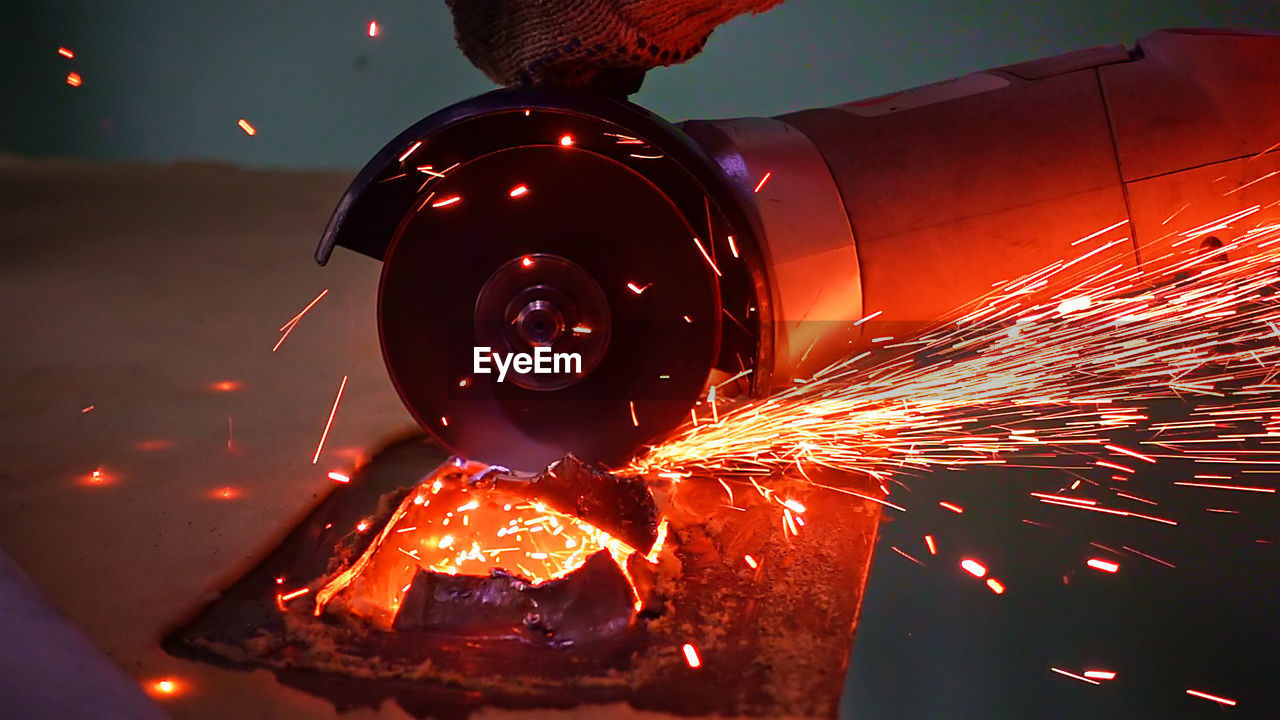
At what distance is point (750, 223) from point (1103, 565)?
2.54 ft

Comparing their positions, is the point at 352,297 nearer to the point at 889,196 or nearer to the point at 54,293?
the point at 54,293

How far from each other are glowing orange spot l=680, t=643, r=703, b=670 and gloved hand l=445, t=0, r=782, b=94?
0.90 meters

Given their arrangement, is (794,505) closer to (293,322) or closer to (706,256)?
(706,256)

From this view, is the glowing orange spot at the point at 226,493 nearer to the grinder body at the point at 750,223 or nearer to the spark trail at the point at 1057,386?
the grinder body at the point at 750,223

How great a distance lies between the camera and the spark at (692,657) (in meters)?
1.36

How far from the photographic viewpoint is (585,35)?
1.61 metres

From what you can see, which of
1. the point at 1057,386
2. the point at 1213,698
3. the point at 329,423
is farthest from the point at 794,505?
the point at 329,423

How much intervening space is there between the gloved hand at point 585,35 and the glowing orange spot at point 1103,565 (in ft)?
3.32

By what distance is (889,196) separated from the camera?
68.4 inches

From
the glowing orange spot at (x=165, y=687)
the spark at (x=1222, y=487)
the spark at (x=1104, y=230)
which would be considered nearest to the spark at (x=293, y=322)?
the glowing orange spot at (x=165, y=687)

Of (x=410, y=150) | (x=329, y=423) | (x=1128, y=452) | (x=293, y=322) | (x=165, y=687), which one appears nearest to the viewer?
(x=165, y=687)

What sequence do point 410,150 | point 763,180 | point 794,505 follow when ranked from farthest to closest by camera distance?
point 794,505
point 763,180
point 410,150

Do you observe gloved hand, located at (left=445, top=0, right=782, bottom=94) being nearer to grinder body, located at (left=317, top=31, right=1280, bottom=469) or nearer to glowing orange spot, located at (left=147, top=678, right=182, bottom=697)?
grinder body, located at (left=317, top=31, right=1280, bottom=469)

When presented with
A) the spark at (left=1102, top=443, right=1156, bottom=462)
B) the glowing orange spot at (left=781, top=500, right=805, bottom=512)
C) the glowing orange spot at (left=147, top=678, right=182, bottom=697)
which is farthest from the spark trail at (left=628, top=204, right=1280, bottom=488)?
the glowing orange spot at (left=147, top=678, right=182, bottom=697)
